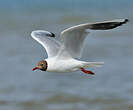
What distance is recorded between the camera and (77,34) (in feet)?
19.8

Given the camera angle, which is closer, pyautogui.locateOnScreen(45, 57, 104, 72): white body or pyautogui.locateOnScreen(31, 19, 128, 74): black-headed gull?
→ pyautogui.locateOnScreen(31, 19, 128, 74): black-headed gull

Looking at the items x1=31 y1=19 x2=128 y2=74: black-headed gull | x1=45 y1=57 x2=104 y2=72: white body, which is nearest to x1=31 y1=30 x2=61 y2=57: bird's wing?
x1=31 y1=19 x2=128 y2=74: black-headed gull

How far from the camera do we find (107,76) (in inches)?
398

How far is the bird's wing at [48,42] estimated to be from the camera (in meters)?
6.45

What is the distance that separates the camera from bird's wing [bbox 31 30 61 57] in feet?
21.1

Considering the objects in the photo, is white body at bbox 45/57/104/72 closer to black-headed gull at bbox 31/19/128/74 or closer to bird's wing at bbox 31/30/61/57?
black-headed gull at bbox 31/19/128/74

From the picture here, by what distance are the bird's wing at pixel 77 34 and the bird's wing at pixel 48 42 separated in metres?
0.23

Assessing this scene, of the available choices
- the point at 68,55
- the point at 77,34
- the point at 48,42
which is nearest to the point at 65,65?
the point at 68,55

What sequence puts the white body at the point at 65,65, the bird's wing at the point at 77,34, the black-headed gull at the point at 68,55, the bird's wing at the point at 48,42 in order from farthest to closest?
the bird's wing at the point at 48,42, the white body at the point at 65,65, the black-headed gull at the point at 68,55, the bird's wing at the point at 77,34

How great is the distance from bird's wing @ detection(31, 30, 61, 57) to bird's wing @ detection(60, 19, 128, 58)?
0.23m

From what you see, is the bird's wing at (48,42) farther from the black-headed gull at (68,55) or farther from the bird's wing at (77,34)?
the bird's wing at (77,34)

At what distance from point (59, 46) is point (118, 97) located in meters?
2.94

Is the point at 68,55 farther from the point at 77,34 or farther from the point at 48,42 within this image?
the point at 48,42

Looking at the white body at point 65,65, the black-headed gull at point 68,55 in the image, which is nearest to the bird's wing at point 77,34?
the black-headed gull at point 68,55
